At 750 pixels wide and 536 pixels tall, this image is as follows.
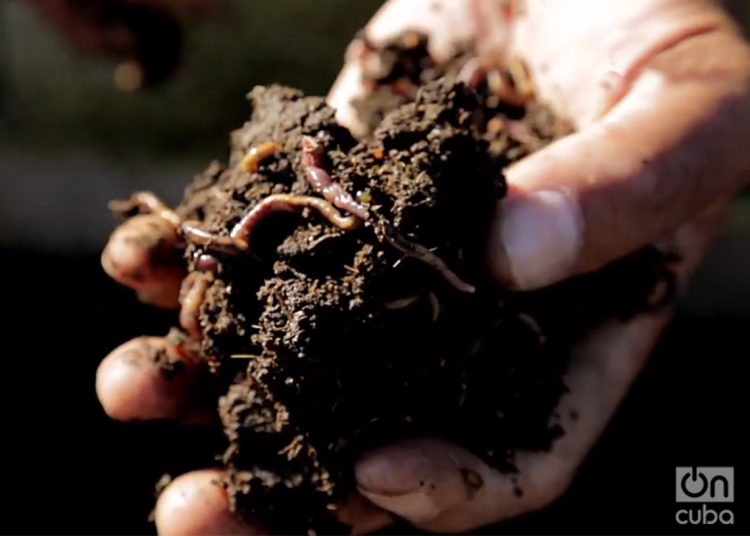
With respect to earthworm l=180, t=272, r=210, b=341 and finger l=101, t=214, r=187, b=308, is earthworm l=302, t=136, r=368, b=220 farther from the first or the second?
finger l=101, t=214, r=187, b=308

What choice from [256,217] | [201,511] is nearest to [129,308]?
[201,511]

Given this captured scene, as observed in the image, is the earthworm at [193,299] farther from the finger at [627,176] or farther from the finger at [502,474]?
the finger at [627,176]

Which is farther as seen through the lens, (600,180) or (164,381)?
(164,381)

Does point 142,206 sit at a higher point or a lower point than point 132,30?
lower

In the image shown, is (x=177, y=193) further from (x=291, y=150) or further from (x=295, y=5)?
(x=291, y=150)

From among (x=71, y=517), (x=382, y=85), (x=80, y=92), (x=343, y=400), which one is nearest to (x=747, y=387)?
(x=382, y=85)

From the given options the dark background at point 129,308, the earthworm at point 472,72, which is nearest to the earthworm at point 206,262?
the earthworm at point 472,72

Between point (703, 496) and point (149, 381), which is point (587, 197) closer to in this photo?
point (149, 381)
